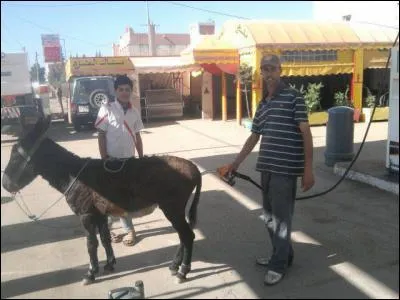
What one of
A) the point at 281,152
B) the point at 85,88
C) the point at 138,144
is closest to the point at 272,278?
the point at 281,152

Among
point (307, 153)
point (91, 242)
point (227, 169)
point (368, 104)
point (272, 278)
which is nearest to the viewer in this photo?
point (307, 153)

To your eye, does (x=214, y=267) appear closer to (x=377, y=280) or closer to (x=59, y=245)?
(x=377, y=280)

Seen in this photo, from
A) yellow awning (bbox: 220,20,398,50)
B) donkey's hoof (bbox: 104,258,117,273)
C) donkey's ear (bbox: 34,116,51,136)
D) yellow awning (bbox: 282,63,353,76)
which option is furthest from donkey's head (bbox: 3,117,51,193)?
yellow awning (bbox: 282,63,353,76)

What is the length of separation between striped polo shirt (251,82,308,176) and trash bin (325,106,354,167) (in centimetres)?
509

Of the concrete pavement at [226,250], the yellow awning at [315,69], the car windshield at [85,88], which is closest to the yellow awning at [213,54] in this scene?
the yellow awning at [315,69]

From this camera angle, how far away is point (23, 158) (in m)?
3.43

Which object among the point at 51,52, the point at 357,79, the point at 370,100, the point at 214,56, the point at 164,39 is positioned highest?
the point at 164,39

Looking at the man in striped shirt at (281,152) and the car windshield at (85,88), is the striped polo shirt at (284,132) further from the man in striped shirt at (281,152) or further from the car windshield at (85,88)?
the car windshield at (85,88)

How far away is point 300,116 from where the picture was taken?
356cm

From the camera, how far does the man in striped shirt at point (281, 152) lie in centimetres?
360

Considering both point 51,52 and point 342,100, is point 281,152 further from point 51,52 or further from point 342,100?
point 342,100

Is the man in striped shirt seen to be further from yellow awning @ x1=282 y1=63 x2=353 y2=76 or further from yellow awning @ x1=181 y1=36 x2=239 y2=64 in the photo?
yellow awning @ x1=181 y1=36 x2=239 y2=64

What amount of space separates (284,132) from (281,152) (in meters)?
0.17

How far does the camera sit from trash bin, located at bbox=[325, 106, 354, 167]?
27.7ft
